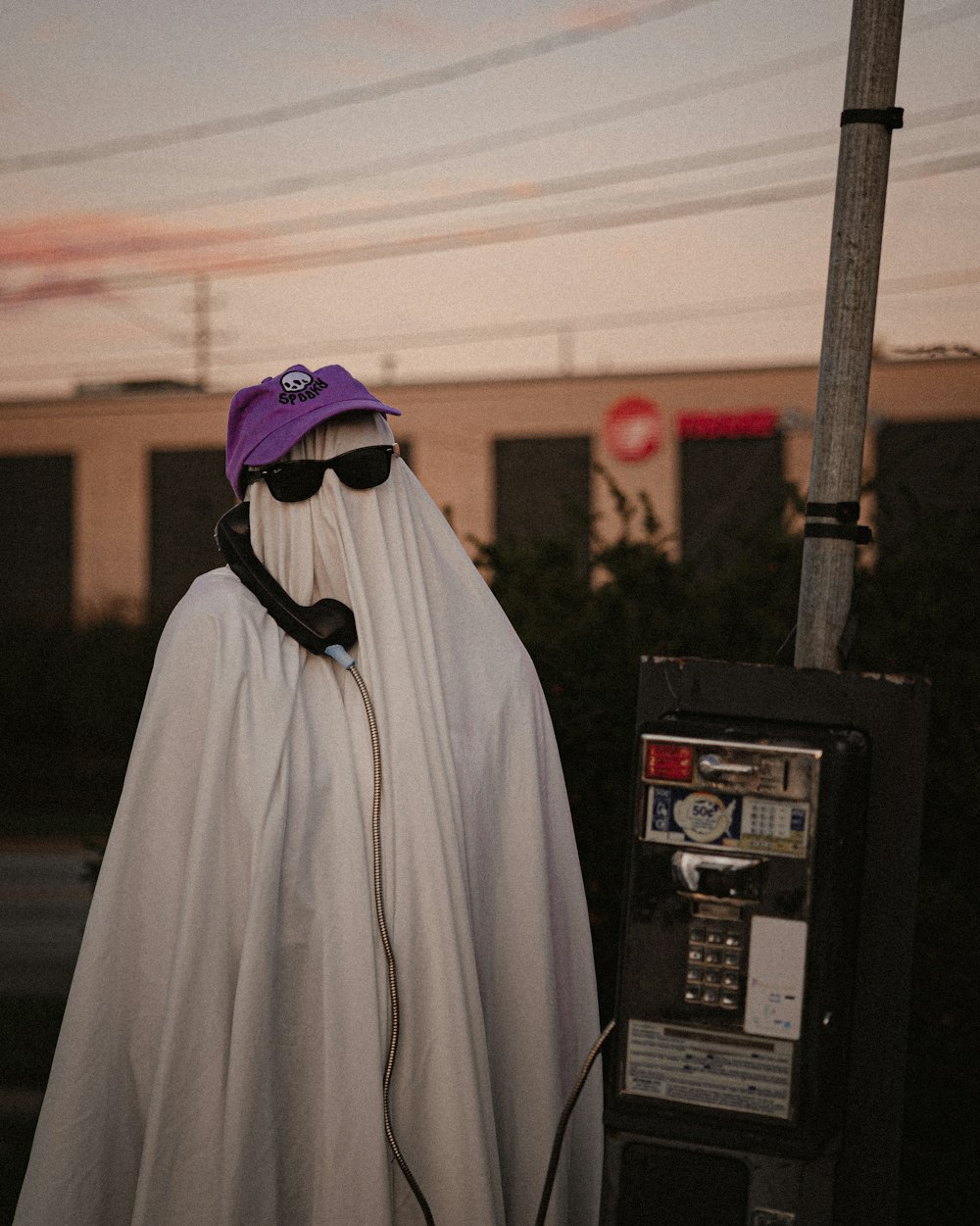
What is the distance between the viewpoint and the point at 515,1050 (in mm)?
3125

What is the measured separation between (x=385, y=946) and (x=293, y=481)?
105 centimetres

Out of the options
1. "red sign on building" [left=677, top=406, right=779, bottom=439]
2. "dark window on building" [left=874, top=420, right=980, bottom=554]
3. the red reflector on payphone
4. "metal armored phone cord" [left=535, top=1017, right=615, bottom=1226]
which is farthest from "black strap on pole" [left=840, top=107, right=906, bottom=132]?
"red sign on building" [left=677, top=406, right=779, bottom=439]

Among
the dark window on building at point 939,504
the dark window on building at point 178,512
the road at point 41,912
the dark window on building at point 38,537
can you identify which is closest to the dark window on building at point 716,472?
the dark window on building at point 178,512

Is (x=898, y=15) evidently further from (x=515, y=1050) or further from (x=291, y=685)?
(x=515, y=1050)

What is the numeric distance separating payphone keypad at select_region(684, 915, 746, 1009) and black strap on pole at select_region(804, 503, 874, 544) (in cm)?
91

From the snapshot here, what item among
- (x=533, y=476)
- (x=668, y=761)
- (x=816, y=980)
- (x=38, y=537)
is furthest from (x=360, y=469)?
(x=38, y=537)

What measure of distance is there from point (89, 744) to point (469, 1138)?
50.4 ft

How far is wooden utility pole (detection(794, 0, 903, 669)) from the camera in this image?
116 inches

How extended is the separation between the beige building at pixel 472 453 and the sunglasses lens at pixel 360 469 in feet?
87.7

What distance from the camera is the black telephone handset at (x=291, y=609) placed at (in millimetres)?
3057

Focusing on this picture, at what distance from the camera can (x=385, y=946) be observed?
2922mm

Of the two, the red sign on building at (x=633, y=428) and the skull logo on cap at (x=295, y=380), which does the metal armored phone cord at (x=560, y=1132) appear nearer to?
the skull logo on cap at (x=295, y=380)

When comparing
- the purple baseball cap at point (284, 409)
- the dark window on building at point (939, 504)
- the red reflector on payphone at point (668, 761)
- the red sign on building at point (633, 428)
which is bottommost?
the red reflector on payphone at point (668, 761)

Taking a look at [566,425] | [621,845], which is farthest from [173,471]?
[621,845]
